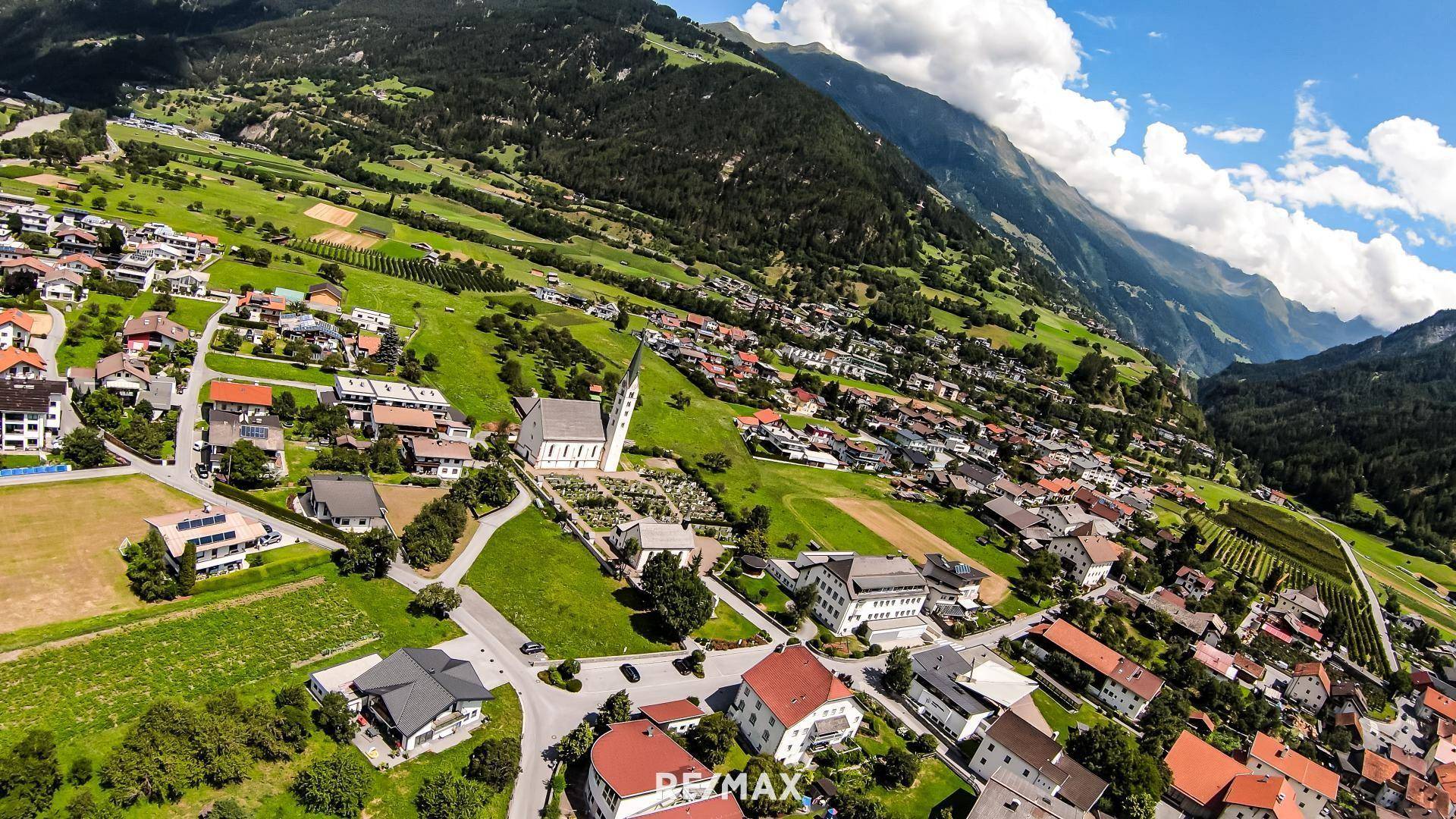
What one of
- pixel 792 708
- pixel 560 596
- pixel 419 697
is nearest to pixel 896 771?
pixel 792 708

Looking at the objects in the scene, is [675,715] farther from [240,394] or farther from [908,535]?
[240,394]

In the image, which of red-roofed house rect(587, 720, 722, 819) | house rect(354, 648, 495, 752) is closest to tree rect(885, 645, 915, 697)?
red-roofed house rect(587, 720, 722, 819)

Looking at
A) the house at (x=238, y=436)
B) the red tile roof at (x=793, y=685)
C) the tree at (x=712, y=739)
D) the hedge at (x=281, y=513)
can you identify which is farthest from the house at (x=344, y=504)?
the red tile roof at (x=793, y=685)

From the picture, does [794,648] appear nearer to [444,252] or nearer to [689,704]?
[689,704]

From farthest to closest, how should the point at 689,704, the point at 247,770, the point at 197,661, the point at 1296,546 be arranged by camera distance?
the point at 1296,546
the point at 689,704
the point at 197,661
the point at 247,770

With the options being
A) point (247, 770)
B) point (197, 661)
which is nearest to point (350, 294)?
point (197, 661)
